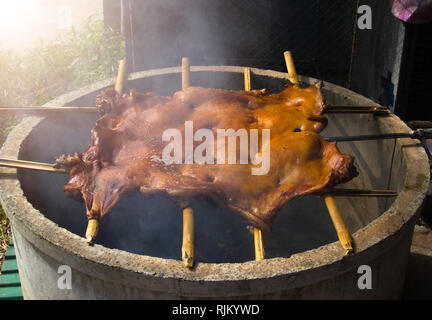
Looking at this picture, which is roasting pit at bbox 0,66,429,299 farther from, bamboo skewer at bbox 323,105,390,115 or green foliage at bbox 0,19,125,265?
green foliage at bbox 0,19,125,265

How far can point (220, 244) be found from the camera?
5.32 meters

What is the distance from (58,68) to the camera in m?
9.98

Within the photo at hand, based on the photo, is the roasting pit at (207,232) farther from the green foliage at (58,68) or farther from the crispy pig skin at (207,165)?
the green foliage at (58,68)

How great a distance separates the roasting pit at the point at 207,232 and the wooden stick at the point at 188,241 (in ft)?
0.20

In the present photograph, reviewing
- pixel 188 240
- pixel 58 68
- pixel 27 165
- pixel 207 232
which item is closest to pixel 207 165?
pixel 188 240

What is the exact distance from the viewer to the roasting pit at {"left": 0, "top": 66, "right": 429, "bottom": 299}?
125 inches

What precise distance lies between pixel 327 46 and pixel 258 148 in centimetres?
444

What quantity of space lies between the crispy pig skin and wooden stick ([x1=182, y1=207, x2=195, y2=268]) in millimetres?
97

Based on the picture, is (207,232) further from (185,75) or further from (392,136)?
(392,136)

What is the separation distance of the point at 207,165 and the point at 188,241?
78 centimetres
